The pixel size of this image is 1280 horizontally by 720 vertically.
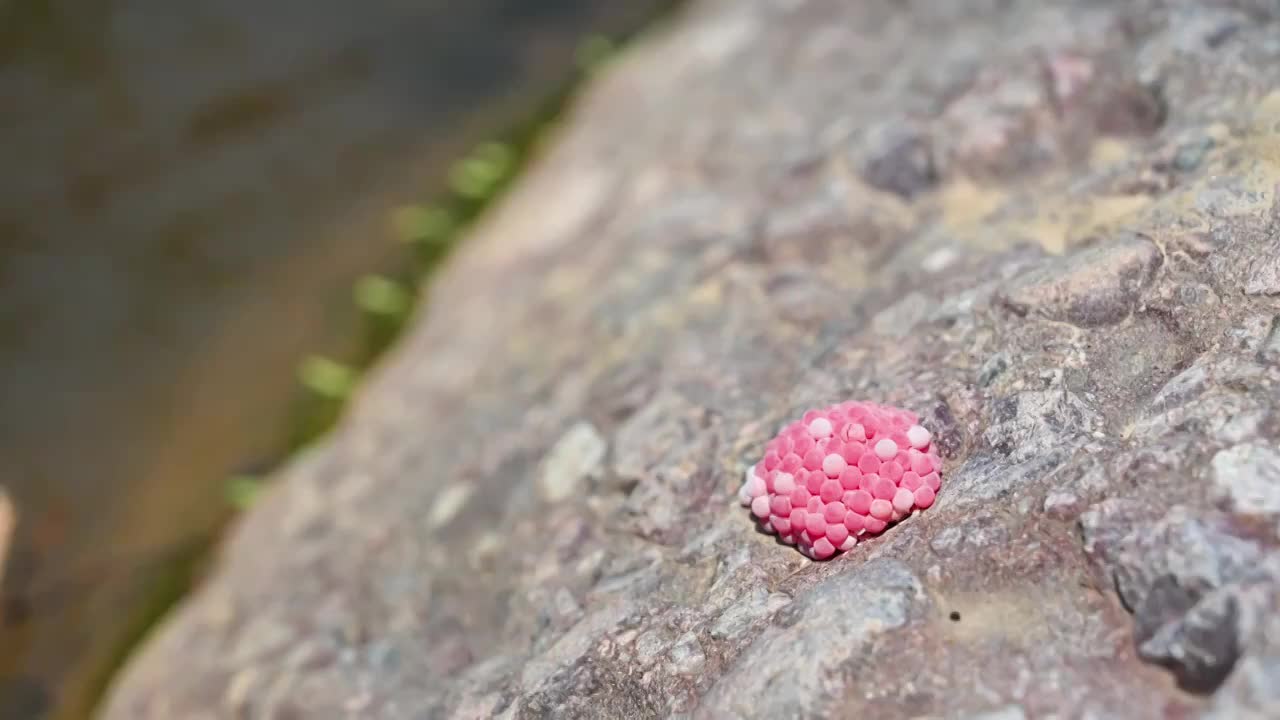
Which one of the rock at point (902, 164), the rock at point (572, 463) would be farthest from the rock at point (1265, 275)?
the rock at point (572, 463)

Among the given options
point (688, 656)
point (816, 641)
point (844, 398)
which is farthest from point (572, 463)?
point (816, 641)

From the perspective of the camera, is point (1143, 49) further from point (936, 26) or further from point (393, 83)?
point (393, 83)

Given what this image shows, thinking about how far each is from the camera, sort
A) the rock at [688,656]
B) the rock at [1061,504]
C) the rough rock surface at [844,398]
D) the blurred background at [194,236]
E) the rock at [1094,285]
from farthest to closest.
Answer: the blurred background at [194,236] → the rock at [1094,285] → the rock at [688,656] → the rock at [1061,504] → the rough rock surface at [844,398]

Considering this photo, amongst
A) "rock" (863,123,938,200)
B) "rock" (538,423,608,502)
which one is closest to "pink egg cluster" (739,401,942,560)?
"rock" (538,423,608,502)

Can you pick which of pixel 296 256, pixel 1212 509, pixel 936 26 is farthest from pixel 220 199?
pixel 1212 509

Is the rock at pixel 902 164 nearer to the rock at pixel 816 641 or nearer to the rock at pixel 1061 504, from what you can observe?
the rock at pixel 1061 504
